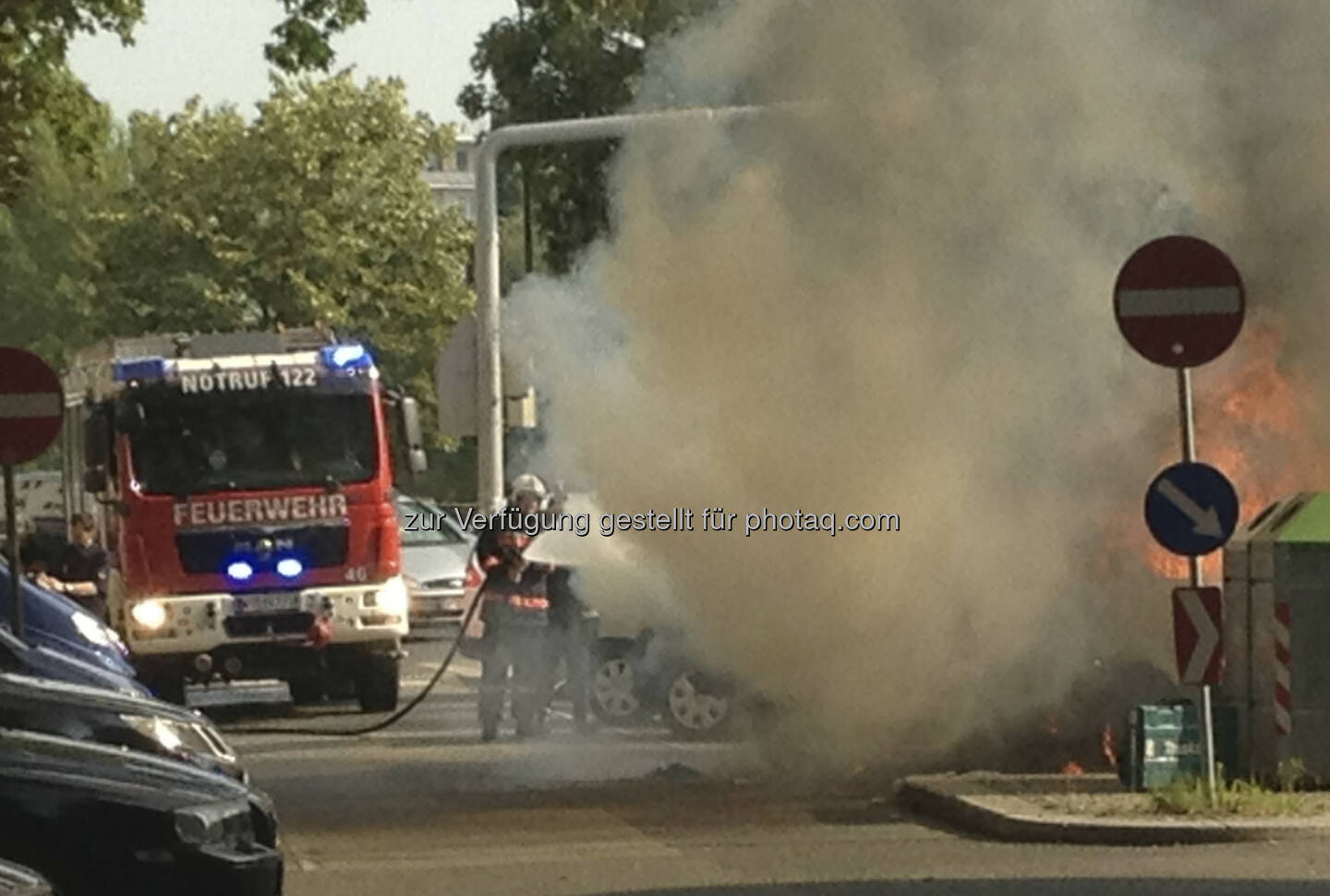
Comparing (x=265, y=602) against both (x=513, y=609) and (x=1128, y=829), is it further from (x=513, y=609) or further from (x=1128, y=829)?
(x=1128, y=829)

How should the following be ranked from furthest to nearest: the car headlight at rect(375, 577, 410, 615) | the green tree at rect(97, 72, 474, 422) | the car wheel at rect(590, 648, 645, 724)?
the green tree at rect(97, 72, 474, 422) < the car headlight at rect(375, 577, 410, 615) < the car wheel at rect(590, 648, 645, 724)

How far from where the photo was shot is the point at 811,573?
62.1 ft

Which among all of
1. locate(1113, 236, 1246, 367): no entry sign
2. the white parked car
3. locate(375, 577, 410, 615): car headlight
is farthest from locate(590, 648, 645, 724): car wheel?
the white parked car

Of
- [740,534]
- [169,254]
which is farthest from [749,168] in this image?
[169,254]

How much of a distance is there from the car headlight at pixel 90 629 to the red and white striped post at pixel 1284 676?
736cm

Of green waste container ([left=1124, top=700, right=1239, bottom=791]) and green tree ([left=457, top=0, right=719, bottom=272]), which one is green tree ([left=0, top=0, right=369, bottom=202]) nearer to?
green tree ([left=457, top=0, right=719, bottom=272])

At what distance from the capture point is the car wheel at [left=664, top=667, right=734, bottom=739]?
65.4ft

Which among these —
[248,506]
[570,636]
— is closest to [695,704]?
[570,636]

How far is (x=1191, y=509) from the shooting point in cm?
1441

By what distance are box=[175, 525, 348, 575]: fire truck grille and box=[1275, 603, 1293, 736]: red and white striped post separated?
996 centimetres

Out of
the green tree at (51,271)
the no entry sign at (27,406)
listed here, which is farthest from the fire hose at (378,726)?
the green tree at (51,271)

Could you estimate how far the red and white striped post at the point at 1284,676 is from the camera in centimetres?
1508

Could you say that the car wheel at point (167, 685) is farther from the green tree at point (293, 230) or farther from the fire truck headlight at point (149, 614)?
the green tree at point (293, 230)

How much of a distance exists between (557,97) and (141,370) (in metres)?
12.8
